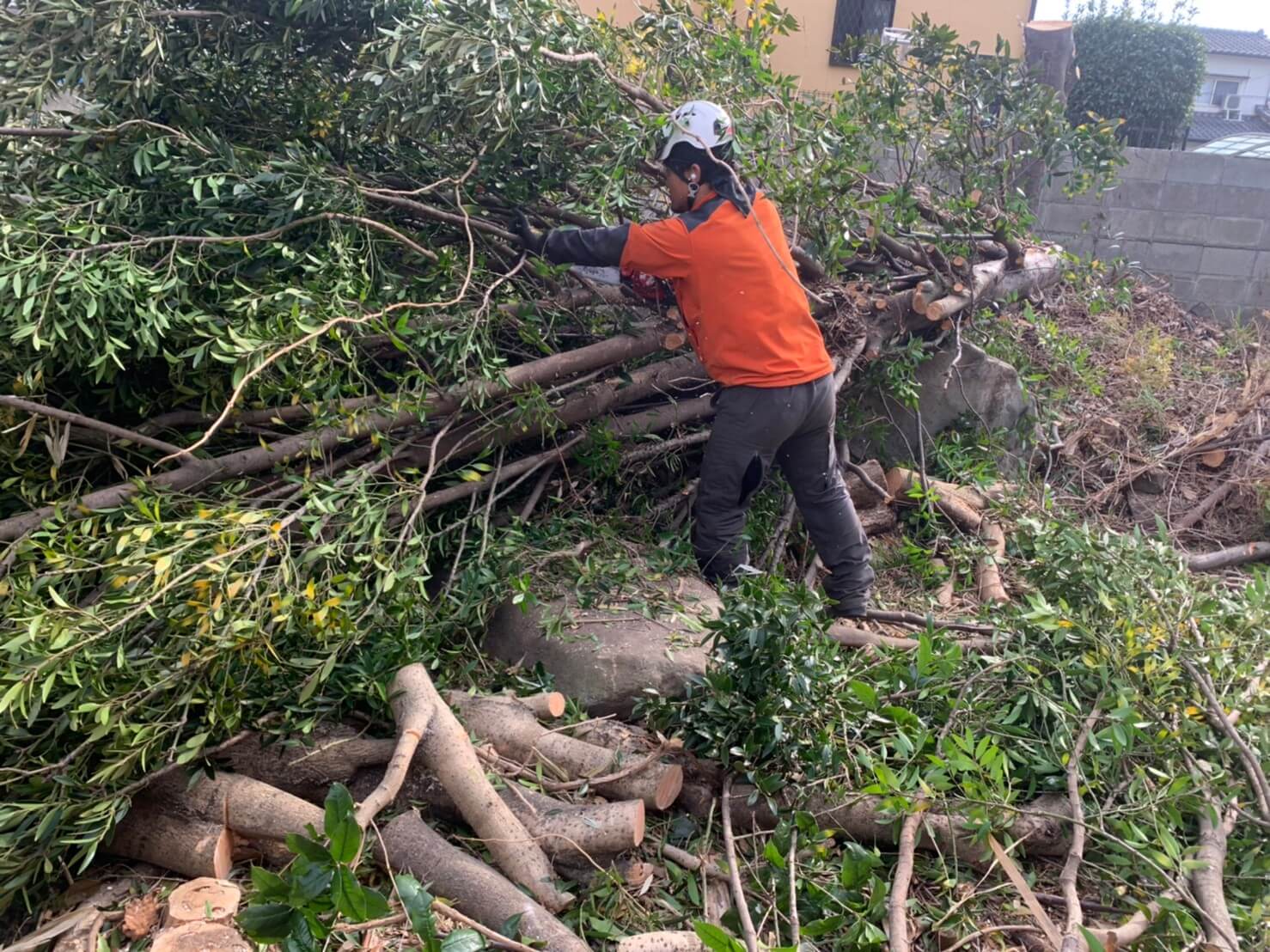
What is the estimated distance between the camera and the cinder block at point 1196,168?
6.94 metres

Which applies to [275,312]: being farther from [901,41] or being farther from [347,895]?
[901,41]

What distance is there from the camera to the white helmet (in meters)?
3.38

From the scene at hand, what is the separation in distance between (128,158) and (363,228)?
32.2 inches

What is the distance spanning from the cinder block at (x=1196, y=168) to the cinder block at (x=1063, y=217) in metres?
0.66

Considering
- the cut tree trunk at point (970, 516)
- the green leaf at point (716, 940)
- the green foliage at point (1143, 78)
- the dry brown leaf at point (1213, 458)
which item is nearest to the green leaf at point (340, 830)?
the green leaf at point (716, 940)

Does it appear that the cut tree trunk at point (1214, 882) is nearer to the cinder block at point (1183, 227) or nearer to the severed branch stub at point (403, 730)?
the severed branch stub at point (403, 730)

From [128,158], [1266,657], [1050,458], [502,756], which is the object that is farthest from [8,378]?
A: [1050,458]

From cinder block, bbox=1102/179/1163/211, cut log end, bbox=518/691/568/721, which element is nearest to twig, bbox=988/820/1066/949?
cut log end, bbox=518/691/568/721

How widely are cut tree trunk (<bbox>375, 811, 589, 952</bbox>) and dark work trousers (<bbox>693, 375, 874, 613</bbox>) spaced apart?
5.53 ft

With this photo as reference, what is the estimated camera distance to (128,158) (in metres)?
3.11

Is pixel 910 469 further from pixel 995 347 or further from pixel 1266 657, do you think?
pixel 1266 657

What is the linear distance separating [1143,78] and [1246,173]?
3.62 m

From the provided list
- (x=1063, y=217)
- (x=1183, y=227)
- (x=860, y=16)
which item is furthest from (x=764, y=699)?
(x=860, y=16)

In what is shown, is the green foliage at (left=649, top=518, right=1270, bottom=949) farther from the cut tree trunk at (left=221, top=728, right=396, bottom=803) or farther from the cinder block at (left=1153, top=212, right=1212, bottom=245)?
the cinder block at (left=1153, top=212, right=1212, bottom=245)
